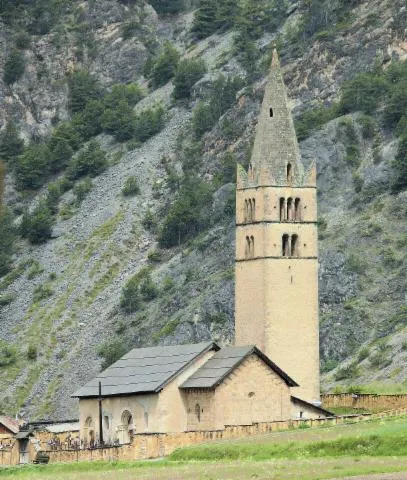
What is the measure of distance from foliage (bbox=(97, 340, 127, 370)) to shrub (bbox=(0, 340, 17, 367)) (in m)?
7.69

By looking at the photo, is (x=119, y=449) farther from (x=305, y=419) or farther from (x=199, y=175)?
(x=199, y=175)

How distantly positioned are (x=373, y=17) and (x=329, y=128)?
1706 cm

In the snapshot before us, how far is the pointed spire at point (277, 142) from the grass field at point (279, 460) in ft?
77.9

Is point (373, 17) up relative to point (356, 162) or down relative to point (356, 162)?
up

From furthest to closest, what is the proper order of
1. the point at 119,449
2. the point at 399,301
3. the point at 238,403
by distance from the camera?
1. the point at 399,301
2. the point at 238,403
3. the point at 119,449

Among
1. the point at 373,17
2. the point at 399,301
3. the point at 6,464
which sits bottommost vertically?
the point at 6,464

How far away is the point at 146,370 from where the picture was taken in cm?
11269

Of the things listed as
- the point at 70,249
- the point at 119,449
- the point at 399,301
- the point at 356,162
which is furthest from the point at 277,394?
the point at 70,249

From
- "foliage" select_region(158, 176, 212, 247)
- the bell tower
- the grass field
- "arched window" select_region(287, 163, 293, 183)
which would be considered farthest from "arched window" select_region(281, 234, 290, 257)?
"foliage" select_region(158, 176, 212, 247)

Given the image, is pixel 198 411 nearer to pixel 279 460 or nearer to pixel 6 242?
pixel 279 460

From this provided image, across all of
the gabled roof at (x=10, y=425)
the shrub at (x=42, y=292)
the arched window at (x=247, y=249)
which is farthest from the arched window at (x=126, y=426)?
the shrub at (x=42, y=292)

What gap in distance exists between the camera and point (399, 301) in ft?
504

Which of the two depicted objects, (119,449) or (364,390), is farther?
(364,390)

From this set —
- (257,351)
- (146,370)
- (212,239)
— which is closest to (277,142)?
(146,370)
